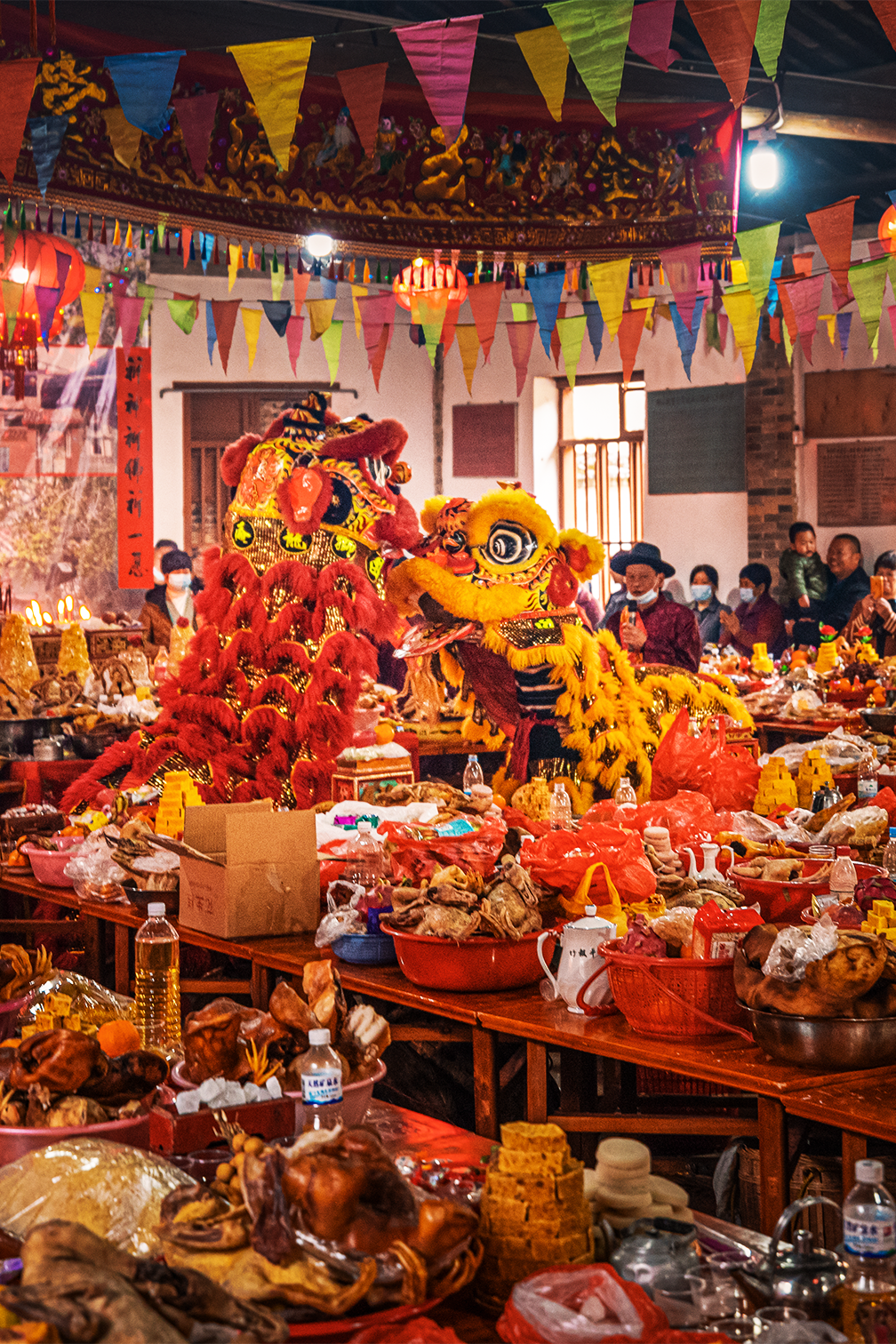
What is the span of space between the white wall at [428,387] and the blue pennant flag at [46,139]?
8.22 meters

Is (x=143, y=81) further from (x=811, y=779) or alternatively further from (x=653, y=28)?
(x=811, y=779)

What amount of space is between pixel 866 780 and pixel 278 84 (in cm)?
255

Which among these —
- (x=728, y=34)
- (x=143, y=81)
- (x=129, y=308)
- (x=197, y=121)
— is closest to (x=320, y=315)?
(x=129, y=308)

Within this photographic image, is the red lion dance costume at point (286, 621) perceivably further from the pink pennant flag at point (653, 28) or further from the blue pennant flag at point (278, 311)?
the blue pennant flag at point (278, 311)

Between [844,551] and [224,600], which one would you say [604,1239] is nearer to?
[224,600]

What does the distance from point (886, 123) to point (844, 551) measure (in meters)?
3.41

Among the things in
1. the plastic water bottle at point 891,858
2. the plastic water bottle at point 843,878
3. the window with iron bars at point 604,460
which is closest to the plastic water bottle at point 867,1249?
the plastic water bottle at point 843,878

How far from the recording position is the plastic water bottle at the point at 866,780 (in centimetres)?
430

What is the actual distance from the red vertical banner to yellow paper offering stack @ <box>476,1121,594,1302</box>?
10.5 metres

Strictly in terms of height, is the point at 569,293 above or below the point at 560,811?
above

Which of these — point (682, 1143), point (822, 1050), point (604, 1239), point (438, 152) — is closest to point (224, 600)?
point (438, 152)

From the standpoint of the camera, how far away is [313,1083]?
1799 mm

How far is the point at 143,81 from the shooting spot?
3828mm

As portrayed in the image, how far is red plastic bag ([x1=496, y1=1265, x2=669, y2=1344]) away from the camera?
1414 millimetres
